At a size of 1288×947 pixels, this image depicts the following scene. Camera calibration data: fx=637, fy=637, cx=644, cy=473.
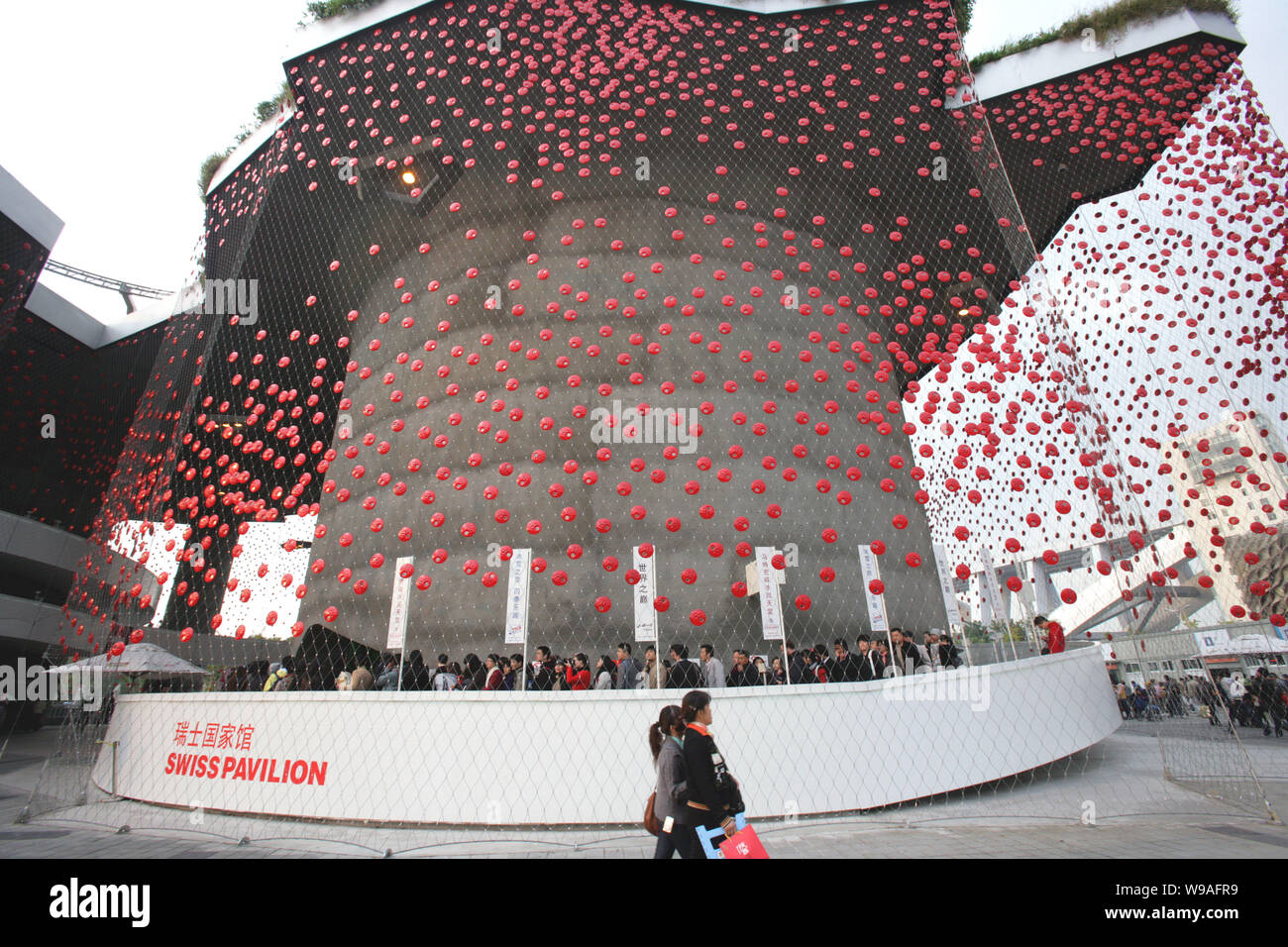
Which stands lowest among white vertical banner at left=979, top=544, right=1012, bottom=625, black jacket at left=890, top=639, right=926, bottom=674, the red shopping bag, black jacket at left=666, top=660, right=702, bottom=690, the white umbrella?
the red shopping bag

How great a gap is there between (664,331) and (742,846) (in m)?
5.36

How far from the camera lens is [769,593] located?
291 inches

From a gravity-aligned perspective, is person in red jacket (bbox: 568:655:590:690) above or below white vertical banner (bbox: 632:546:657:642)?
below

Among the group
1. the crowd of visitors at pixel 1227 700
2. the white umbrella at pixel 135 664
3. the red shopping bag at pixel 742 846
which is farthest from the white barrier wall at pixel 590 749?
the crowd of visitors at pixel 1227 700

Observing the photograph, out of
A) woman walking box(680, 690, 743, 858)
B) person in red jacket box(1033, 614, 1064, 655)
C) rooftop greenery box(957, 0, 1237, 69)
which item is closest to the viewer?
woman walking box(680, 690, 743, 858)

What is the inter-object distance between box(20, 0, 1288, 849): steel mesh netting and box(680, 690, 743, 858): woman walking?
357 centimetres

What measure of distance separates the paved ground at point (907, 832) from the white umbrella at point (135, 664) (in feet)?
7.56

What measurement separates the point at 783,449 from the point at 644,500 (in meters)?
2.23

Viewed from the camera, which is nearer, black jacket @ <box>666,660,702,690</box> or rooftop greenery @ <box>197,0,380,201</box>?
black jacket @ <box>666,660,702,690</box>

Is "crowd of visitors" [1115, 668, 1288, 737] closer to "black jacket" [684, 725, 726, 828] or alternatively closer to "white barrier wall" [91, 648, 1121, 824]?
"white barrier wall" [91, 648, 1121, 824]

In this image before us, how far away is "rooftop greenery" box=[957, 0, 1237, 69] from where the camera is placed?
29.6 feet

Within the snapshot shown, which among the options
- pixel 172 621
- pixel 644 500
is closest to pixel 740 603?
pixel 644 500

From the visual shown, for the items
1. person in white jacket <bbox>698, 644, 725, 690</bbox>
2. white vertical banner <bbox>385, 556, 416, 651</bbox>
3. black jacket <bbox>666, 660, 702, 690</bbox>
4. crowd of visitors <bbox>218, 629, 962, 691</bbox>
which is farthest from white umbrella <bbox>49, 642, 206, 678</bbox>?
person in white jacket <bbox>698, 644, 725, 690</bbox>
